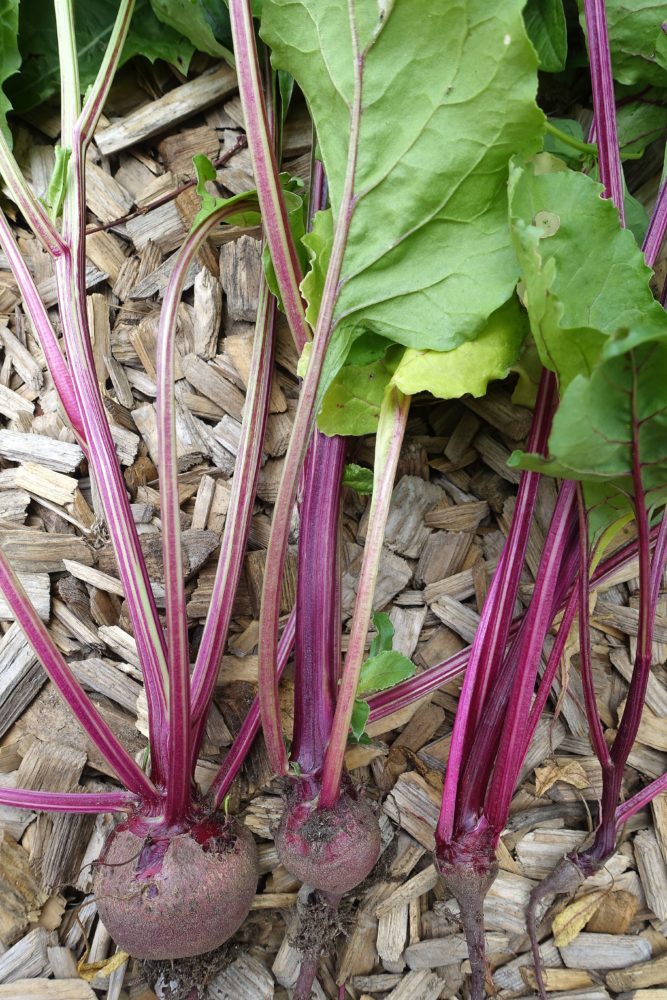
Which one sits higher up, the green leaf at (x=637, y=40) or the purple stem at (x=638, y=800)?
the green leaf at (x=637, y=40)

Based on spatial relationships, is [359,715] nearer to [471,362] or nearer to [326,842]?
[326,842]

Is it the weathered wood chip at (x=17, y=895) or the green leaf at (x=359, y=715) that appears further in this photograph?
the weathered wood chip at (x=17, y=895)

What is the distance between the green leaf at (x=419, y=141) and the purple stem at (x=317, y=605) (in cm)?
17

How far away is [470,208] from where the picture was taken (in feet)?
2.51

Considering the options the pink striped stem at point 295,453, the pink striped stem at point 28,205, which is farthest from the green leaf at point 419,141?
the pink striped stem at point 28,205

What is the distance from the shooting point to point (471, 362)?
2.59 feet

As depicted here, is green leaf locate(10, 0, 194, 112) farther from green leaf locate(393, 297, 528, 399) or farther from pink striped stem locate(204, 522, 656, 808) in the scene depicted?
pink striped stem locate(204, 522, 656, 808)

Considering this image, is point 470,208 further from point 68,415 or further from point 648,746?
point 648,746

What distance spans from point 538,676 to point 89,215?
0.97m

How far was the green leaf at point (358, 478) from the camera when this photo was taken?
93 centimetres

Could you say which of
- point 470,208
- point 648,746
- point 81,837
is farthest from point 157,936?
point 470,208

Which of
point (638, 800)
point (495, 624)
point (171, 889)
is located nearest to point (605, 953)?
point (638, 800)

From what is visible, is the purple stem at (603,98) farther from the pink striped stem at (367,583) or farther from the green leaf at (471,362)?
the pink striped stem at (367,583)

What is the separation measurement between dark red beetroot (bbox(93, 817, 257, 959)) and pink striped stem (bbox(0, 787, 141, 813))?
36 millimetres
